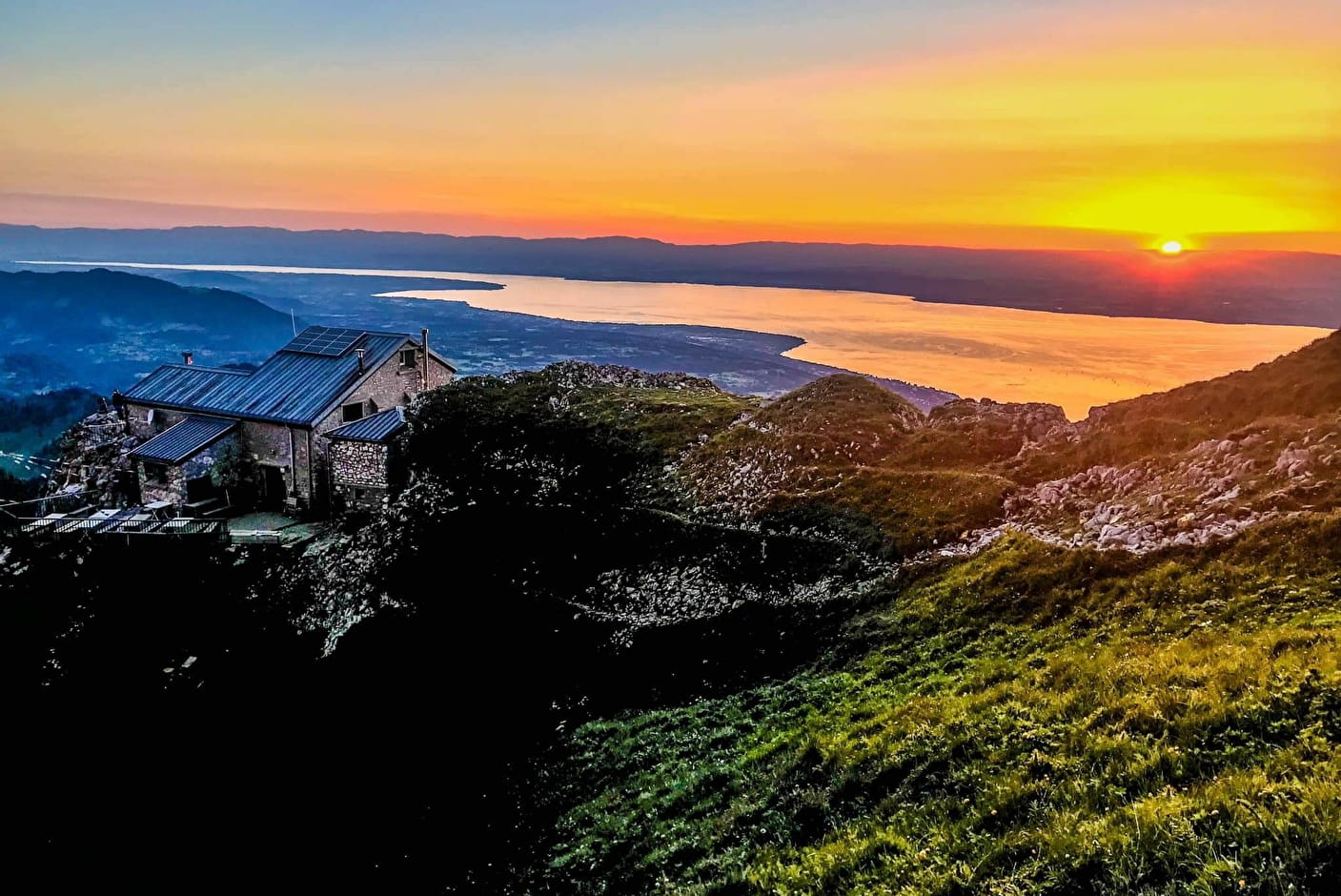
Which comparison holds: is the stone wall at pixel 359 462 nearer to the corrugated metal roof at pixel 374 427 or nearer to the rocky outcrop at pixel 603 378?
the corrugated metal roof at pixel 374 427

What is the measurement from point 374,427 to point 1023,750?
37.6m

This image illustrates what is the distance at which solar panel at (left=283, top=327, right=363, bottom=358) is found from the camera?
46.7m

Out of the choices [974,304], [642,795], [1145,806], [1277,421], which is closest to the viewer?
[1145,806]

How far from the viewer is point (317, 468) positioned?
136ft

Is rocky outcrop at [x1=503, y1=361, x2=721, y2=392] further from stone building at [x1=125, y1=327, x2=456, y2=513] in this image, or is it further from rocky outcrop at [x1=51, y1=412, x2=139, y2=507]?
rocky outcrop at [x1=51, y1=412, x2=139, y2=507]

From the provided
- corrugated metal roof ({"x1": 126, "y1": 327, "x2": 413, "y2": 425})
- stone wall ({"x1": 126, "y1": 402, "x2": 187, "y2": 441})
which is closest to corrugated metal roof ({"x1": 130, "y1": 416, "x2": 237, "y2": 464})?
corrugated metal roof ({"x1": 126, "y1": 327, "x2": 413, "y2": 425})

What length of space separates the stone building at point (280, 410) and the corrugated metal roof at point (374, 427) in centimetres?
30

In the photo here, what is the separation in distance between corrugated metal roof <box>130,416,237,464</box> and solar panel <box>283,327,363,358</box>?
23.0ft

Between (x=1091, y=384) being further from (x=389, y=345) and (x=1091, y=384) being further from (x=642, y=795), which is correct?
(x=642, y=795)

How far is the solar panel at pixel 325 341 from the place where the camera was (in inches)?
1838

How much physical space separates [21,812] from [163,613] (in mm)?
13065

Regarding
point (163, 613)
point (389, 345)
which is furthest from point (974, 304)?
point (163, 613)

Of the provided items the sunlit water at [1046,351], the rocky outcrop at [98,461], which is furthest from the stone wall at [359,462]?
the sunlit water at [1046,351]

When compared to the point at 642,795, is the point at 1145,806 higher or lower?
higher
